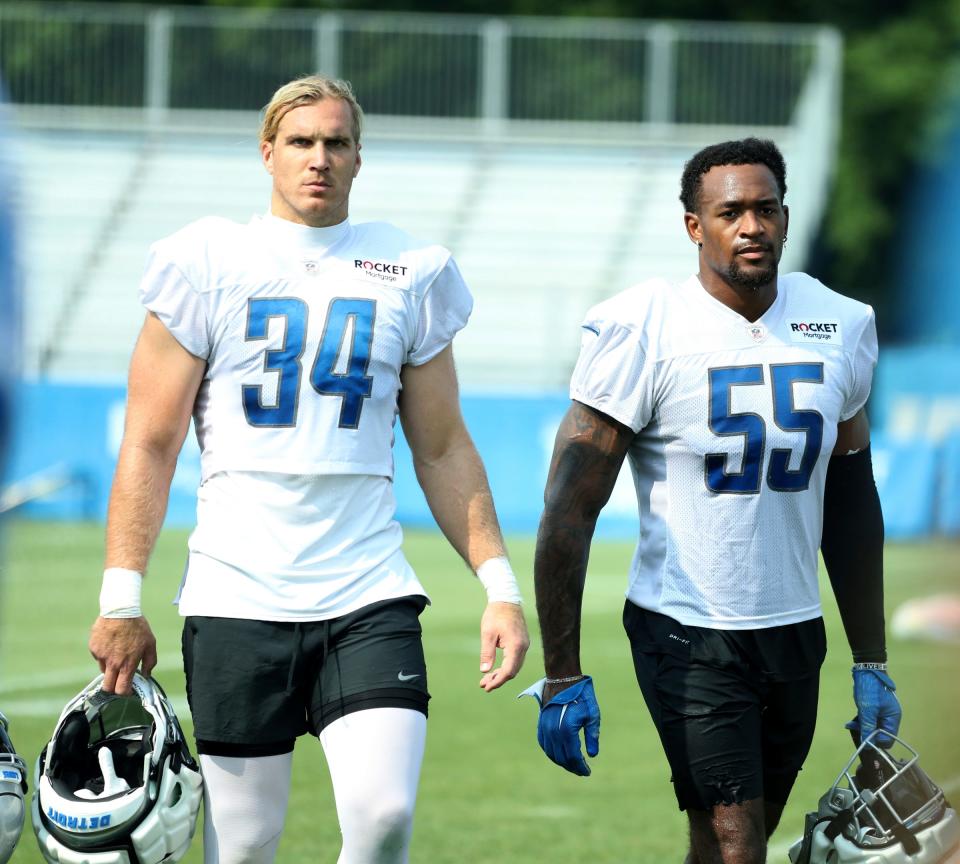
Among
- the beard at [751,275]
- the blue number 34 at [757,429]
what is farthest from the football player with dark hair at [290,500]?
the beard at [751,275]

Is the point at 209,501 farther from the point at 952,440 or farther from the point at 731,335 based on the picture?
the point at 952,440

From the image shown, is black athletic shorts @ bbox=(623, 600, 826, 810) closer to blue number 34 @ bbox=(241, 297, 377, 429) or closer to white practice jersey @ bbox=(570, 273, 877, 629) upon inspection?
white practice jersey @ bbox=(570, 273, 877, 629)

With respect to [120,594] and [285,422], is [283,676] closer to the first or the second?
[120,594]

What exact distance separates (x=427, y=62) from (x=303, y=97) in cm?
2044

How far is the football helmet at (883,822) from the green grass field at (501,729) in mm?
272

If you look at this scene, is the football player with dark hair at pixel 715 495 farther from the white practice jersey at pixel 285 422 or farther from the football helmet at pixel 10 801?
the football helmet at pixel 10 801

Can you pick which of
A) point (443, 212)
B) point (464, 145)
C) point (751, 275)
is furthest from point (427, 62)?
point (751, 275)

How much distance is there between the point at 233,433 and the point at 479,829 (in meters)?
2.89

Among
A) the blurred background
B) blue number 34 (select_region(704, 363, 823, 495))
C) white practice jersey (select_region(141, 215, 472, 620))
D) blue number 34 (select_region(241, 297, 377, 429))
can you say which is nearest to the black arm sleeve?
blue number 34 (select_region(704, 363, 823, 495))

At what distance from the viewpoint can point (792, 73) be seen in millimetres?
24156

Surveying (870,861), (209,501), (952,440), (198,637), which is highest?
(209,501)

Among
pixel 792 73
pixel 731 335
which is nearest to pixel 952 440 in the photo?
pixel 792 73

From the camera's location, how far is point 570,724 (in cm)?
414

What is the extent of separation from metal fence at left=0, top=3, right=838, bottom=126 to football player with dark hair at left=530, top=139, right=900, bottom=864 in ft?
65.0
